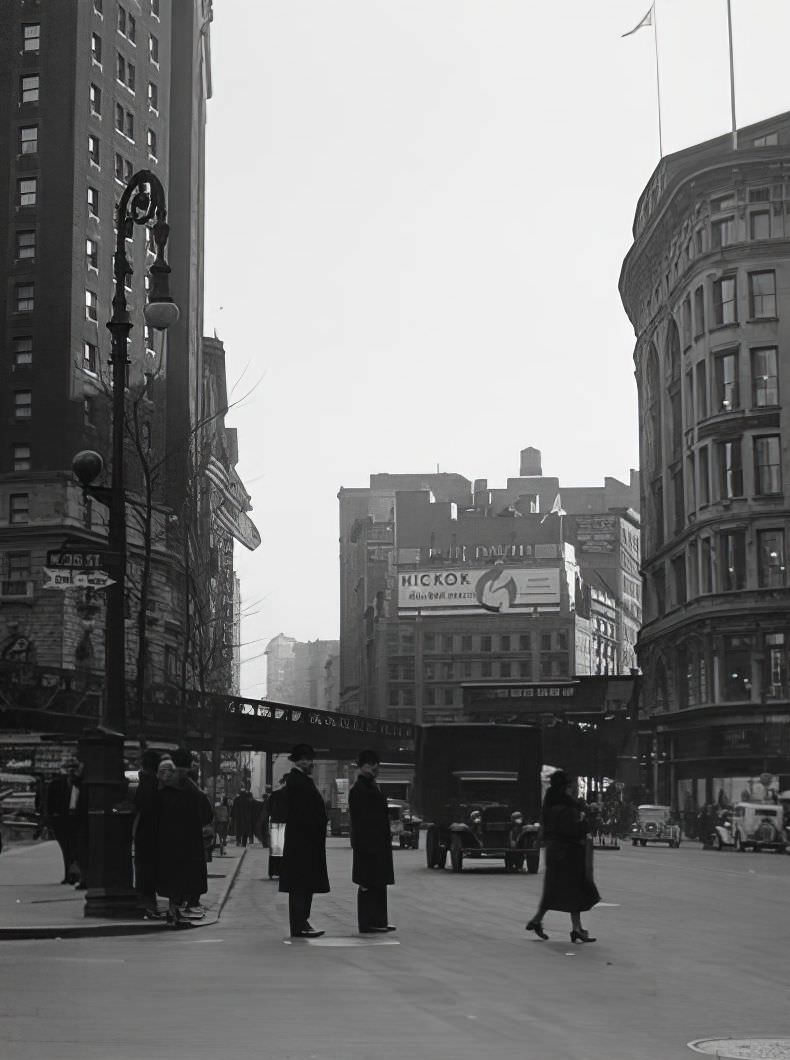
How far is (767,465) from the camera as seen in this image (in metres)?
75.6

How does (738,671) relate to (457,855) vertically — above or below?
above

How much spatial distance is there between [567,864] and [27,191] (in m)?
72.3

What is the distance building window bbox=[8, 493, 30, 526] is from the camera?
267 feet

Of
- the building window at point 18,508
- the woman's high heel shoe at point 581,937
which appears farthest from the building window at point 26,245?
the woman's high heel shoe at point 581,937

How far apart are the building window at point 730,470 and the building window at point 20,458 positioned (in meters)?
32.3

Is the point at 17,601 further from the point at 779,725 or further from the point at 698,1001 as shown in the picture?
the point at 698,1001

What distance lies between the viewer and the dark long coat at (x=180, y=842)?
718 inches

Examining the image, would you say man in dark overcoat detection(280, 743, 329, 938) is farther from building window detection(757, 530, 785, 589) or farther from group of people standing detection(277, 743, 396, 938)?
building window detection(757, 530, 785, 589)

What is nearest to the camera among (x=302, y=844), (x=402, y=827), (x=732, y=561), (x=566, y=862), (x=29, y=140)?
(x=302, y=844)

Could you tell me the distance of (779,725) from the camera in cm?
7194

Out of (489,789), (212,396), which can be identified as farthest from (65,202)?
(212,396)

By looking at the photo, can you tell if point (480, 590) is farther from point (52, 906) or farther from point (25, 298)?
point (52, 906)

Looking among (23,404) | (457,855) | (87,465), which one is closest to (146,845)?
(87,465)

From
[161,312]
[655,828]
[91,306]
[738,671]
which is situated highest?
[91,306]
